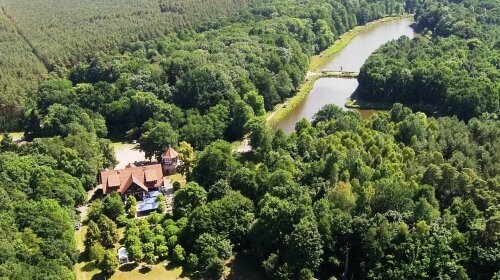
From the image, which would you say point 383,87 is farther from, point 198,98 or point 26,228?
point 26,228

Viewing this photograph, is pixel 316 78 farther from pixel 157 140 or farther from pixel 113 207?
pixel 113 207

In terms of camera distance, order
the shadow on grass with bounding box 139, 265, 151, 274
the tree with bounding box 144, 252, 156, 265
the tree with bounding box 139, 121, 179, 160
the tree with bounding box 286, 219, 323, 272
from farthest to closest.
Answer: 1. the tree with bounding box 139, 121, 179, 160
2. the shadow on grass with bounding box 139, 265, 151, 274
3. the tree with bounding box 144, 252, 156, 265
4. the tree with bounding box 286, 219, 323, 272

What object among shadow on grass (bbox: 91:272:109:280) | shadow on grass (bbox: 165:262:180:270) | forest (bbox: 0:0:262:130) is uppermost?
forest (bbox: 0:0:262:130)

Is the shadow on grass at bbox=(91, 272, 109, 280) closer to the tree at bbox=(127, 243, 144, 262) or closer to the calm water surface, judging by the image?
the tree at bbox=(127, 243, 144, 262)

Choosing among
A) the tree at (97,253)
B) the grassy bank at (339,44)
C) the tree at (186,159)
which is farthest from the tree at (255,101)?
the tree at (97,253)

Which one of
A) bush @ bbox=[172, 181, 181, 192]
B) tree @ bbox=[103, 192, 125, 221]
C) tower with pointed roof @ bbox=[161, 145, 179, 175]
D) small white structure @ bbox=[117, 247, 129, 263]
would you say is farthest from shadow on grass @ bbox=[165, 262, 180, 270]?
tower with pointed roof @ bbox=[161, 145, 179, 175]

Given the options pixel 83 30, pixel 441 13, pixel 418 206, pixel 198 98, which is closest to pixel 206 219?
pixel 418 206

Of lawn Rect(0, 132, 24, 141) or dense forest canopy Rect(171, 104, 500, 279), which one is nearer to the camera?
dense forest canopy Rect(171, 104, 500, 279)
